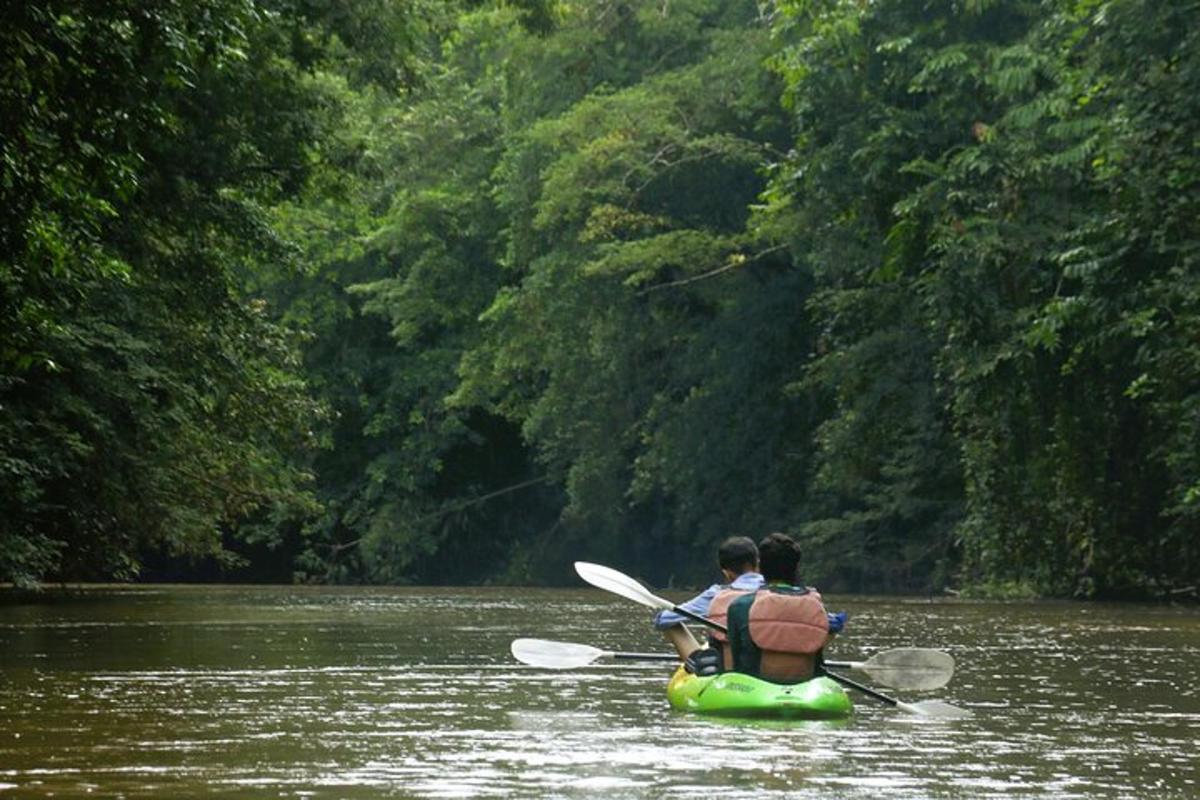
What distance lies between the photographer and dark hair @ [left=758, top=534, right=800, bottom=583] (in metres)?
14.3

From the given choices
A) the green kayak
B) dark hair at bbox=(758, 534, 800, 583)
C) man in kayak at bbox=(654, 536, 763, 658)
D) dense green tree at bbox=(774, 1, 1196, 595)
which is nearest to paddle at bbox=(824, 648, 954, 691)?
man in kayak at bbox=(654, 536, 763, 658)

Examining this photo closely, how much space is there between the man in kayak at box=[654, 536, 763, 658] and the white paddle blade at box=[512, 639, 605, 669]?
5.67 feet

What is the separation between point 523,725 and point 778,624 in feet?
5.13

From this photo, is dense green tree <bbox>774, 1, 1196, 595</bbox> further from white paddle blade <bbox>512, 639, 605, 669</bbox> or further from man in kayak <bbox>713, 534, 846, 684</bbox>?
man in kayak <bbox>713, 534, 846, 684</bbox>

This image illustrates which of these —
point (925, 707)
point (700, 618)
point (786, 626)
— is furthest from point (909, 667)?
point (786, 626)

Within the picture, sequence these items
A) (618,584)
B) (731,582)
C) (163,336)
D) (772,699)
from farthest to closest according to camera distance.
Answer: (163,336) → (618,584) → (731,582) → (772,699)

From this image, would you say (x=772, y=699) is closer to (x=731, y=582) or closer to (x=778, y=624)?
(x=778, y=624)

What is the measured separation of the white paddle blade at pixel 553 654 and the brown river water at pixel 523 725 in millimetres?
185

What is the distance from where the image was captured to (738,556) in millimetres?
15039

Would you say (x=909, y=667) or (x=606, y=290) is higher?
(x=606, y=290)

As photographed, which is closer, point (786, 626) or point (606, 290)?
point (786, 626)

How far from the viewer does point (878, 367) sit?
132ft

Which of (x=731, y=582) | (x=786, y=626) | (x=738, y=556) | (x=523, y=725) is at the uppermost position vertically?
(x=738, y=556)

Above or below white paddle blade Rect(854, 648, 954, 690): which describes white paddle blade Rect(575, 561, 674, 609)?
above
